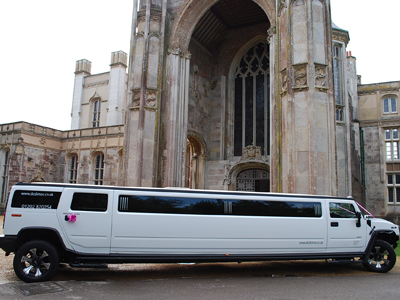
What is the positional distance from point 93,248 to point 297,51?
9961 mm

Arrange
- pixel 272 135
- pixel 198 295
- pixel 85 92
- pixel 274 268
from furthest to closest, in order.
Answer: pixel 85 92 < pixel 272 135 < pixel 274 268 < pixel 198 295

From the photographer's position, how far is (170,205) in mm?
7910

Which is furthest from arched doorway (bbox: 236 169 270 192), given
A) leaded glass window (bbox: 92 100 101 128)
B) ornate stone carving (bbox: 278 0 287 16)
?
leaded glass window (bbox: 92 100 101 128)

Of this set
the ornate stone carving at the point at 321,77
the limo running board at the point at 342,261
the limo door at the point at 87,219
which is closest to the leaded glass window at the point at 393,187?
the ornate stone carving at the point at 321,77

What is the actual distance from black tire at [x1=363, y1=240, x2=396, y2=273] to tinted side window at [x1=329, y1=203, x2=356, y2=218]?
957mm

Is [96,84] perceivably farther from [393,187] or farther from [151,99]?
[393,187]

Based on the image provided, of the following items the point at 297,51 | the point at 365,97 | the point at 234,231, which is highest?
the point at 365,97

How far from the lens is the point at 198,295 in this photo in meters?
6.37

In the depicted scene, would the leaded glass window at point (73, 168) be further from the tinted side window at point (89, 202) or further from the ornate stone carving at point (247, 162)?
the tinted side window at point (89, 202)

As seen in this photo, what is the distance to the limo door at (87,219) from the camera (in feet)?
24.5

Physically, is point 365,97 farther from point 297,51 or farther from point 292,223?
point 292,223

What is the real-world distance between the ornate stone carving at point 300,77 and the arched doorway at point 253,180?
7269mm

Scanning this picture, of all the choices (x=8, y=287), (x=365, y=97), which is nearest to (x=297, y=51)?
(x=8, y=287)

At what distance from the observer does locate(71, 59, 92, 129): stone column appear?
42.8 m
